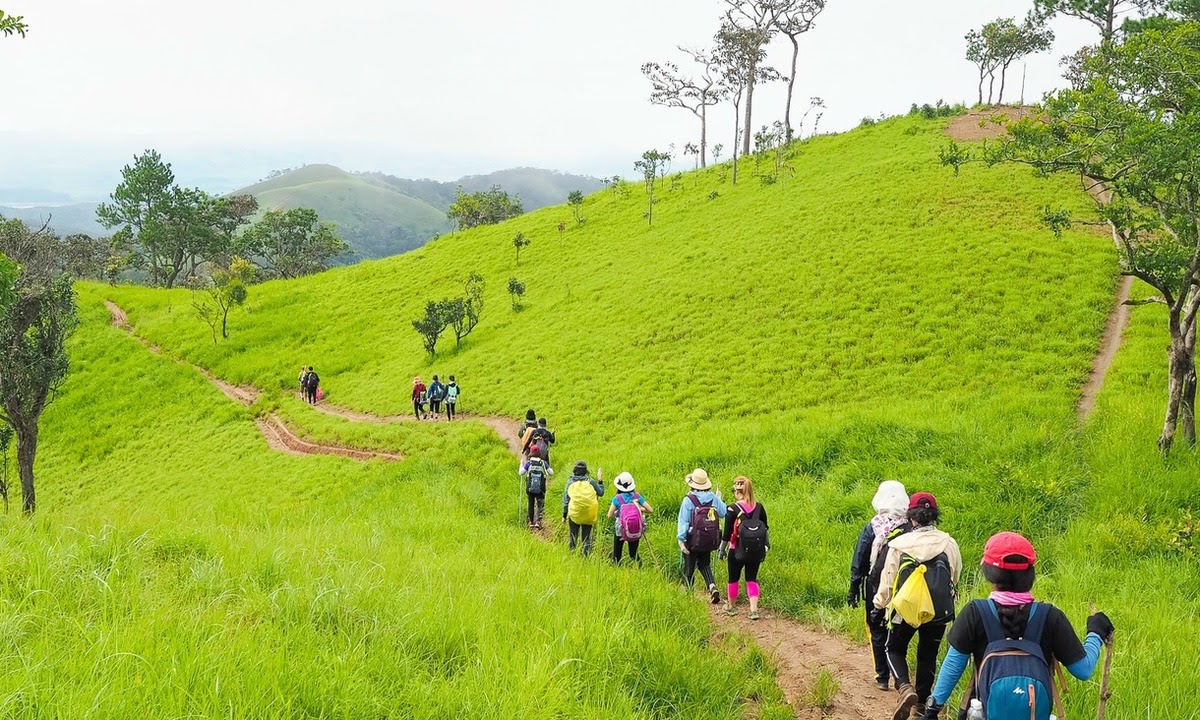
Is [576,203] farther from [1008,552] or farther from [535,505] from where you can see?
[1008,552]

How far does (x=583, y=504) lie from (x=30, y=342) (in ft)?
56.4

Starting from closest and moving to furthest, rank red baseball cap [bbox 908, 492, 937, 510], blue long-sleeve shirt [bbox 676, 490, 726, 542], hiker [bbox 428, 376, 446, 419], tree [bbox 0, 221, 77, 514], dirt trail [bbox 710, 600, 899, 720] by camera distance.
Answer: red baseball cap [bbox 908, 492, 937, 510] < dirt trail [bbox 710, 600, 899, 720] < blue long-sleeve shirt [bbox 676, 490, 726, 542] < tree [bbox 0, 221, 77, 514] < hiker [bbox 428, 376, 446, 419]

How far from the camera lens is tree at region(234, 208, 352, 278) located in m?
72.0

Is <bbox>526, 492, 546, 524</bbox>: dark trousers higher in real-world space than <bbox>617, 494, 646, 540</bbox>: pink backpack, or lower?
lower

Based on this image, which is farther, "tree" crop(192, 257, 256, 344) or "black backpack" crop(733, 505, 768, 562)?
"tree" crop(192, 257, 256, 344)

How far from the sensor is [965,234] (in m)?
25.5

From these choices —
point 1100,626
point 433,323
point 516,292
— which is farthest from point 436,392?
point 1100,626

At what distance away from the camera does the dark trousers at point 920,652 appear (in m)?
5.40

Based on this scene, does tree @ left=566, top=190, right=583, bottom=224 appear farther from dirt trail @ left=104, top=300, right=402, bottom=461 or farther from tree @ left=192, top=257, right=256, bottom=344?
dirt trail @ left=104, top=300, right=402, bottom=461

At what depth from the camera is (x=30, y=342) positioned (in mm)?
16422

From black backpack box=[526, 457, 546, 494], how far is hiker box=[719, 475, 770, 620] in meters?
5.43

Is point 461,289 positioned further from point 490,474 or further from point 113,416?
point 490,474

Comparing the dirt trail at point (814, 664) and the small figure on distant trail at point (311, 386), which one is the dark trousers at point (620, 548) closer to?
the dirt trail at point (814, 664)

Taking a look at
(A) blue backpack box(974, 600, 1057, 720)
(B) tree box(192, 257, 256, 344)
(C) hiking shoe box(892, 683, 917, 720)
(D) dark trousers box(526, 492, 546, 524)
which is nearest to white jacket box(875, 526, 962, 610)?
(C) hiking shoe box(892, 683, 917, 720)
